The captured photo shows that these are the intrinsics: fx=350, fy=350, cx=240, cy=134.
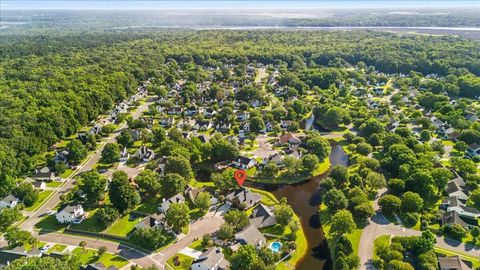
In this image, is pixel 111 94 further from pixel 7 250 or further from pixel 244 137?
pixel 7 250

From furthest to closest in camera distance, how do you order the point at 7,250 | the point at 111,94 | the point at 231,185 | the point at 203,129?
the point at 111,94
the point at 203,129
the point at 231,185
the point at 7,250

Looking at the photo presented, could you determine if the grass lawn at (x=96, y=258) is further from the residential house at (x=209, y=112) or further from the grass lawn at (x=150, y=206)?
the residential house at (x=209, y=112)

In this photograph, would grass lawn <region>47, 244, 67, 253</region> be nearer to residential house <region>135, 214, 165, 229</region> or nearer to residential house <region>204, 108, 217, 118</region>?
residential house <region>135, 214, 165, 229</region>

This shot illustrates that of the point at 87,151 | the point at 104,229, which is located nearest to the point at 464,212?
the point at 104,229

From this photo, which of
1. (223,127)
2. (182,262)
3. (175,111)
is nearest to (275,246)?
(182,262)

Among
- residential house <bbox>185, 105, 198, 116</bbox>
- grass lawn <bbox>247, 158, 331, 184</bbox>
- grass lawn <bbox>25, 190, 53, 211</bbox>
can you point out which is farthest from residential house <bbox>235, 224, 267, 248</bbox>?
residential house <bbox>185, 105, 198, 116</bbox>
